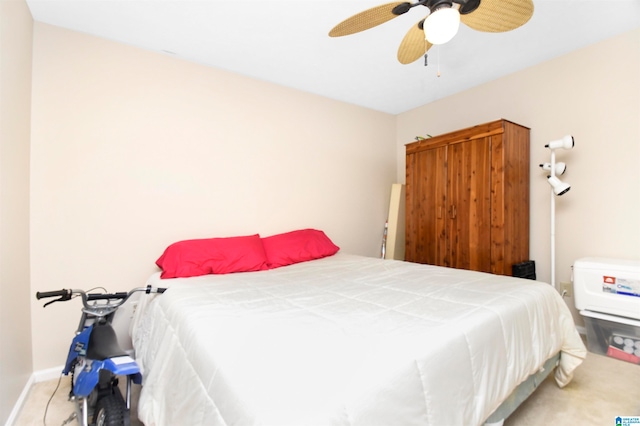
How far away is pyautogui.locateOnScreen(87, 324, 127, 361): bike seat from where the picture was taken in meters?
1.29

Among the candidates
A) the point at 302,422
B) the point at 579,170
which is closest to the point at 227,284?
the point at 302,422

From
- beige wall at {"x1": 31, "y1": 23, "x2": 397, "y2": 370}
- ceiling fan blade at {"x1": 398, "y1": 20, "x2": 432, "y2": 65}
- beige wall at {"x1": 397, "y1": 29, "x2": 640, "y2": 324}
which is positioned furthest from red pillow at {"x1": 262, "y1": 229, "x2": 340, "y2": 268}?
beige wall at {"x1": 397, "y1": 29, "x2": 640, "y2": 324}

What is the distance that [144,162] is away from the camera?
96.0 inches

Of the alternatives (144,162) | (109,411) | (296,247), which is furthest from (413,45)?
(109,411)

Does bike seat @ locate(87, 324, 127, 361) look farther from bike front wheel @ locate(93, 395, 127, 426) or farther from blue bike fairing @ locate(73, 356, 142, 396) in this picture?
bike front wheel @ locate(93, 395, 127, 426)

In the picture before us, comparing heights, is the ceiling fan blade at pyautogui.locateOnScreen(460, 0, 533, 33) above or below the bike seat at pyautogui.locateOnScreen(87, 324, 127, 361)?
above

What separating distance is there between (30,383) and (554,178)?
4.26 metres

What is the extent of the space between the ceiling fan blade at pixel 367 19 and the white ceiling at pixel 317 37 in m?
0.53

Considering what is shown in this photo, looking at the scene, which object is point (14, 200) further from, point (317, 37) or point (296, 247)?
point (317, 37)

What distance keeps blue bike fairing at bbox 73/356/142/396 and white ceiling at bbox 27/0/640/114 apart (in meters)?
2.15

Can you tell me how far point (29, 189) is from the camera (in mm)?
2023

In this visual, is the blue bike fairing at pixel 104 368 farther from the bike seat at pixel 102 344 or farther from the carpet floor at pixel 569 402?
the carpet floor at pixel 569 402

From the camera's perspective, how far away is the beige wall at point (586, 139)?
240 cm

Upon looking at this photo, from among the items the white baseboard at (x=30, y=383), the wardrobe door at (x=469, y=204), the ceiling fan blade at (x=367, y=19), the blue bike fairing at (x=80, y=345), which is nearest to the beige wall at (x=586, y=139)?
the wardrobe door at (x=469, y=204)
